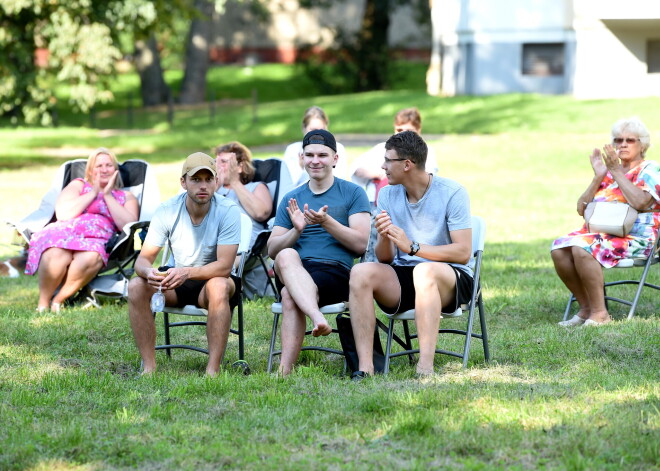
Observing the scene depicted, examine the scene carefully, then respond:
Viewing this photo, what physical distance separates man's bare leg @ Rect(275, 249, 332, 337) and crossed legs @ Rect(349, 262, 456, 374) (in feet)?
0.70

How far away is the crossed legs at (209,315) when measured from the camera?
612cm

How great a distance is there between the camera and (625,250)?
750cm

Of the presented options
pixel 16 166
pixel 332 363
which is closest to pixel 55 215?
pixel 332 363

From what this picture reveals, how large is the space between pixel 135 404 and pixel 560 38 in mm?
27466

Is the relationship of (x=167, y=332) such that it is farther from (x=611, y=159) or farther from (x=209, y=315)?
(x=611, y=159)

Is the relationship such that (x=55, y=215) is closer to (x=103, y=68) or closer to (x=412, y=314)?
(x=412, y=314)

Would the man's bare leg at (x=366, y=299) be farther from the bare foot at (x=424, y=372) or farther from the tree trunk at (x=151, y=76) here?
the tree trunk at (x=151, y=76)

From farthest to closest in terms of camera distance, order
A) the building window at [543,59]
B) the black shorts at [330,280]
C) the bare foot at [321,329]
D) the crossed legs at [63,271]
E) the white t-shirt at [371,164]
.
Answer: the building window at [543,59], the white t-shirt at [371,164], the crossed legs at [63,271], the black shorts at [330,280], the bare foot at [321,329]

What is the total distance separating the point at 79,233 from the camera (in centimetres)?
833

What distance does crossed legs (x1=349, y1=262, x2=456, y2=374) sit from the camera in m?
5.95

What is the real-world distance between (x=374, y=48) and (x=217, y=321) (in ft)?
109

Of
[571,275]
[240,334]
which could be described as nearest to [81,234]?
[240,334]

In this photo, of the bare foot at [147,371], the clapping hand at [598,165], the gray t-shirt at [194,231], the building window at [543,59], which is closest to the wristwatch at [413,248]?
the gray t-shirt at [194,231]

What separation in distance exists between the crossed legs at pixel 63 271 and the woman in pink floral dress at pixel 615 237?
359cm
